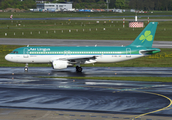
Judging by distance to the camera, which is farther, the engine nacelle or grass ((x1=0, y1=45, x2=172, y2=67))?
grass ((x1=0, y1=45, x2=172, y2=67))

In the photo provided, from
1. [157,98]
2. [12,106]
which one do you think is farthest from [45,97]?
[157,98]

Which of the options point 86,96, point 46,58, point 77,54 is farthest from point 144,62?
point 86,96

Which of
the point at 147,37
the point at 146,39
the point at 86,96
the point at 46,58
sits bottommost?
the point at 86,96

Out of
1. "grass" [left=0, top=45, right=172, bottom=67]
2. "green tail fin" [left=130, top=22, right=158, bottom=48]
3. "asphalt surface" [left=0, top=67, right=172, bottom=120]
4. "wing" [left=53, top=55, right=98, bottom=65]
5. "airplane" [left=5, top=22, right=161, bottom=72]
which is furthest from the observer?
"grass" [left=0, top=45, right=172, bottom=67]

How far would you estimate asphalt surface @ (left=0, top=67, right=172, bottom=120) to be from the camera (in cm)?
2632

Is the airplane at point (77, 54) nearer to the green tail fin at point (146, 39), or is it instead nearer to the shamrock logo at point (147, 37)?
the green tail fin at point (146, 39)

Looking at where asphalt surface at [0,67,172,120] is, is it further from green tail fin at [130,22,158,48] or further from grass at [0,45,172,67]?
grass at [0,45,172,67]

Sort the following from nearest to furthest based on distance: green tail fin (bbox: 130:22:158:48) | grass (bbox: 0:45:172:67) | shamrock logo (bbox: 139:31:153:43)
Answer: green tail fin (bbox: 130:22:158:48)
shamrock logo (bbox: 139:31:153:43)
grass (bbox: 0:45:172:67)

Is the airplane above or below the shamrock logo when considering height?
below

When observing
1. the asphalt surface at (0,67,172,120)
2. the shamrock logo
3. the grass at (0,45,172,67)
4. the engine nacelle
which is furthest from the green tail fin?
the engine nacelle

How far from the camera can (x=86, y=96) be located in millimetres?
31641

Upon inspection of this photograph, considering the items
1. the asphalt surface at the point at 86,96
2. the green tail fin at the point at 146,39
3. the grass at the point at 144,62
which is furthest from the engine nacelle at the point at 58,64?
the green tail fin at the point at 146,39

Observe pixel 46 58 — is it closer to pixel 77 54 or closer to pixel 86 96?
pixel 77 54

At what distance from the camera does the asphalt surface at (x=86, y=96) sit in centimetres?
2632
